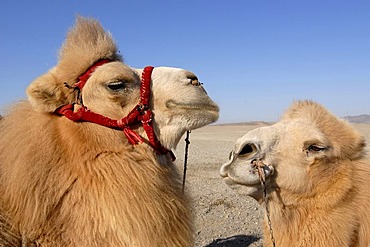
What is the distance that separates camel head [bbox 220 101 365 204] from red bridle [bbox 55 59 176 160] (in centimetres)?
73

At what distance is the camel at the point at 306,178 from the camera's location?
3.35 meters

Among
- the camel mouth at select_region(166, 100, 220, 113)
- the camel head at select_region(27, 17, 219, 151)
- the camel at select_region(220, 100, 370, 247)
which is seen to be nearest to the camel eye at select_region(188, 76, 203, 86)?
the camel head at select_region(27, 17, 219, 151)

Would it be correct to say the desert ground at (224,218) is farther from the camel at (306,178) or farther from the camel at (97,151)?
the camel at (97,151)

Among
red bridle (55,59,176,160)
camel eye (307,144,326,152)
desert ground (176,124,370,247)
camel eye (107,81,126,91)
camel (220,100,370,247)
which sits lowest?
desert ground (176,124,370,247)

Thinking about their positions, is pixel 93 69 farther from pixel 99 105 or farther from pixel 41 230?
pixel 41 230

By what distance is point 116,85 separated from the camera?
313 cm

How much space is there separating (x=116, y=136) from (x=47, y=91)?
57 cm

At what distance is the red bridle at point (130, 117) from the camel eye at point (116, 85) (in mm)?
148

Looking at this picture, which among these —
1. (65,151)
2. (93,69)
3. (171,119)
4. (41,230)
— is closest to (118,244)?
(41,230)

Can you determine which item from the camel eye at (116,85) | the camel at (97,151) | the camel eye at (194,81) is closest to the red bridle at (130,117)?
the camel at (97,151)

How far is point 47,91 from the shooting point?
3.01 meters

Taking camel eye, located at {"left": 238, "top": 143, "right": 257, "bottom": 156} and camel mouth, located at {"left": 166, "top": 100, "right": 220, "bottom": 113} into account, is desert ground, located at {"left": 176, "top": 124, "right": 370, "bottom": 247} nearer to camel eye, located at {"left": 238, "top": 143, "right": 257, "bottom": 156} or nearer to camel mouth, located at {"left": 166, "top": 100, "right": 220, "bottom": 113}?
camel eye, located at {"left": 238, "top": 143, "right": 257, "bottom": 156}

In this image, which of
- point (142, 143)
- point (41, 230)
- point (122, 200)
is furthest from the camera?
point (142, 143)

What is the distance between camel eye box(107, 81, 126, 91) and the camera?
311 cm
